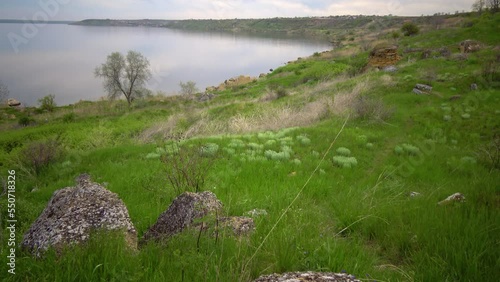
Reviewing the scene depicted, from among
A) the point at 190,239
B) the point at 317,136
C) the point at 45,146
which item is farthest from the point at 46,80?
the point at 190,239

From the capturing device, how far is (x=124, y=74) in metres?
52.8

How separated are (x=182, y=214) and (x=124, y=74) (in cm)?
5550

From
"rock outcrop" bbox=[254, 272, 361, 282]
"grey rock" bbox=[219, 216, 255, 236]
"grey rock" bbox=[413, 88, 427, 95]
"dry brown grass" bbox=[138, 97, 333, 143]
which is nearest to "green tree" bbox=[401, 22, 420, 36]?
"grey rock" bbox=[413, 88, 427, 95]

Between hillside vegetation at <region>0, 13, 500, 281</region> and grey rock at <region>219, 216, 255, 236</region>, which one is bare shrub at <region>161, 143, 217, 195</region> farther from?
grey rock at <region>219, 216, 255, 236</region>

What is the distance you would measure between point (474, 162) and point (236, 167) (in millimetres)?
6977

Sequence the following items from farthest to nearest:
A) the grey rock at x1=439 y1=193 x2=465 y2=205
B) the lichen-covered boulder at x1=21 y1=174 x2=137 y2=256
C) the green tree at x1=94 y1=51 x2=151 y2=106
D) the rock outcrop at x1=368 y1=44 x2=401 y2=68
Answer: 1. the green tree at x1=94 y1=51 x2=151 y2=106
2. the rock outcrop at x1=368 y1=44 x2=401 y2=68
3. the grey rock at x1=439 y1=193 x2=465 y2=205
4. the lichen-covered boulder at x1=21 y1=174 x2=137 y2=256

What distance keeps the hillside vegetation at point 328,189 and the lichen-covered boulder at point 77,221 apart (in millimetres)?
281

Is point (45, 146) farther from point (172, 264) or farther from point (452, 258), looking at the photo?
point (452, 258)

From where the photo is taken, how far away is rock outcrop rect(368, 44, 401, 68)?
3191 centimetres

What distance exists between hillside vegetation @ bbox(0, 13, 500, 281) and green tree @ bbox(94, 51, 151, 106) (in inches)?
1355

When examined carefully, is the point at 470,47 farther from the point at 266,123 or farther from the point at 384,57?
the point at 266,123

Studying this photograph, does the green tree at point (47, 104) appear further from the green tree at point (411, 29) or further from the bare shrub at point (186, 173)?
the green tree at point (411, 29)

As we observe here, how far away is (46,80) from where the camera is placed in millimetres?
64750

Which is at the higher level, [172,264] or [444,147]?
[172,264]
